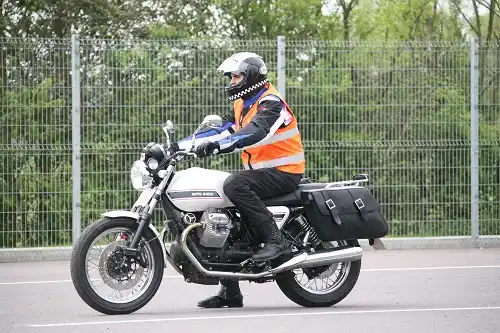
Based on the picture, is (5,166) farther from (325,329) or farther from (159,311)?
(325,329)

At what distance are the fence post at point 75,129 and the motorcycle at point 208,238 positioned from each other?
5875mm

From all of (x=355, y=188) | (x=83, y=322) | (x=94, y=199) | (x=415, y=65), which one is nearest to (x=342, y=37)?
(x=415, y=65)

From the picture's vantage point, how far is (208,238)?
35.8 feet

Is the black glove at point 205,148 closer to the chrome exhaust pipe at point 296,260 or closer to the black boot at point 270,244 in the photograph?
the chrome exhaust pipe at point 296,260

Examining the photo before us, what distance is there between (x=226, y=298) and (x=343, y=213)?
117 cm

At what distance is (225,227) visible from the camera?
11.0 meters

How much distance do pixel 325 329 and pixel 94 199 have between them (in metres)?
8.10

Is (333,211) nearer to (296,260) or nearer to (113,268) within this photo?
(296,260)

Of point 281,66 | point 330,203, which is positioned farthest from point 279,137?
point 281,66

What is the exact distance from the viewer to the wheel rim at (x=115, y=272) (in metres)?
10.6

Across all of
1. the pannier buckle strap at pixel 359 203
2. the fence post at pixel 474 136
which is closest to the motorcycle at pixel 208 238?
the pannier buckle strap at pixel 359 203

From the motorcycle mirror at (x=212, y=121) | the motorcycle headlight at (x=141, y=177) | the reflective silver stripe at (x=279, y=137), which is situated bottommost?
the motorcycle headlight at (x=141, y=177)

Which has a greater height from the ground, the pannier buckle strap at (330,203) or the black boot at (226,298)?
the pannier buckle strap at (330,203)

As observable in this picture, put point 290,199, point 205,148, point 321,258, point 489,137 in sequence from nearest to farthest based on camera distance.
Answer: point 205,148 < point 321,258 < point 290,199 < point 489,137
